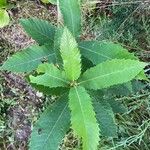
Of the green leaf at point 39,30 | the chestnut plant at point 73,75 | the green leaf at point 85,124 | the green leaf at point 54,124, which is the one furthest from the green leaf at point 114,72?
the green leaf at point 39,30

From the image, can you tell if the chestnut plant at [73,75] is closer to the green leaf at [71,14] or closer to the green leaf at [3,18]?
the green leaf at [71,14]

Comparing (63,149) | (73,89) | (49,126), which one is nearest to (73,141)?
(63,149)

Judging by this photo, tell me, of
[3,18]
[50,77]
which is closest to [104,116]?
[50,77]

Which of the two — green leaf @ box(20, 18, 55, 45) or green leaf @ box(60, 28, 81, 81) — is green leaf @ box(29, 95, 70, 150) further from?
green leaf @ box(20, 18, 55, 45)

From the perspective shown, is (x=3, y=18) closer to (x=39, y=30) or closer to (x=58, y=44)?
(x=39, y=30)

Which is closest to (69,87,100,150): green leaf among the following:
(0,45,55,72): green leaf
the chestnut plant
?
the chestnut plant
